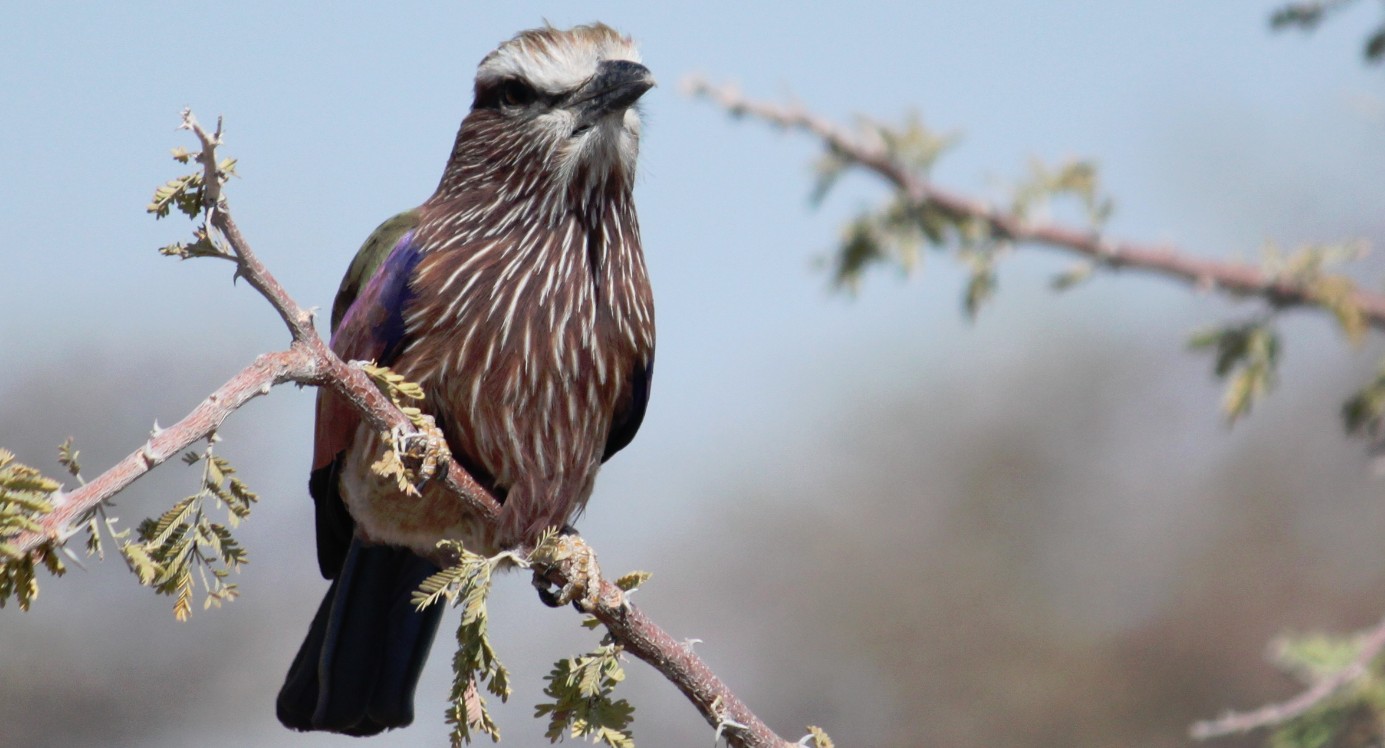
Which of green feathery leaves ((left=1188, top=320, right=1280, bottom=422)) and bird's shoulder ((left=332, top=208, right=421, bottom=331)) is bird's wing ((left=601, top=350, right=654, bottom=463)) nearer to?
bird's shoulder ((left=332, top=208, right=421, bottom=331))

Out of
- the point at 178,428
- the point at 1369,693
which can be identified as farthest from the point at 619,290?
the point at 1369,693

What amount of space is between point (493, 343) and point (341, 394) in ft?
3.61

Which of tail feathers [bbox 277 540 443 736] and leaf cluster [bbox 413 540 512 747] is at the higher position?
tail feathers [bbox 277 540 443 736]

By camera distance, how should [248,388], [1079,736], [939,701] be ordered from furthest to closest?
[939,701] → [1079,736] → [248,388]

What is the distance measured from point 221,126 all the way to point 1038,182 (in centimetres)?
263

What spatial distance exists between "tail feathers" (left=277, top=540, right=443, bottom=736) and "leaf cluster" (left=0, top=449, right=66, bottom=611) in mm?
2352

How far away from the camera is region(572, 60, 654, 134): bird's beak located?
4.17 meters

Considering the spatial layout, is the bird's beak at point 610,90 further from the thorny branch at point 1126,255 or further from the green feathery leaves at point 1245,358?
the green feathery leaves at point 1245,358

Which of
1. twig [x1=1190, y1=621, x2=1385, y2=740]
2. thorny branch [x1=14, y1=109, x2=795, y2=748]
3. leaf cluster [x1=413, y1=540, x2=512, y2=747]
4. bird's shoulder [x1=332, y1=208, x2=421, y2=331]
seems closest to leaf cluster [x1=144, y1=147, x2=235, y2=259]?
thorny branch [x1=14, y1=109, x2=795, y2=748]

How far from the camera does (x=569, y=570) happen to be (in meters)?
3.46

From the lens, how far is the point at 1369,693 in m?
3.89

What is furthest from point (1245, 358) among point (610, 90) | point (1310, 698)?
point (610, 90)

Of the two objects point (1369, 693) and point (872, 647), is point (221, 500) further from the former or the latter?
point (872, 647)

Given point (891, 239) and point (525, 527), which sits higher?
point (891, 239)
